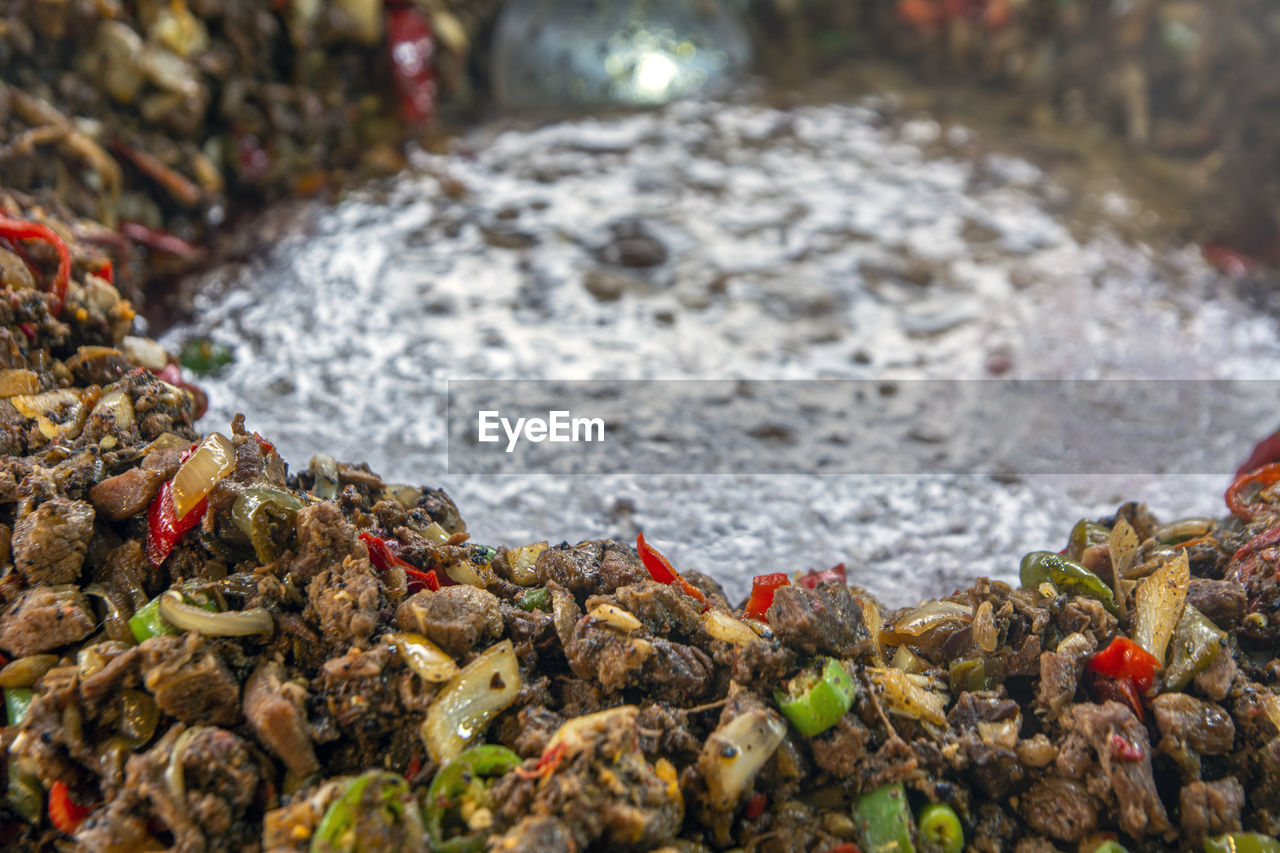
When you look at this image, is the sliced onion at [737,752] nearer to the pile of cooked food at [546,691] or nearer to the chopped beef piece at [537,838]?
the pile of cooked food at [546,691]

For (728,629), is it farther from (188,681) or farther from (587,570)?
(188,681)

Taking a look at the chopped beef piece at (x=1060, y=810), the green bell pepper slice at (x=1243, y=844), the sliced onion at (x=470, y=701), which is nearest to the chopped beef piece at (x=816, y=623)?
the chopped beef piece at (x=1060, y=810)

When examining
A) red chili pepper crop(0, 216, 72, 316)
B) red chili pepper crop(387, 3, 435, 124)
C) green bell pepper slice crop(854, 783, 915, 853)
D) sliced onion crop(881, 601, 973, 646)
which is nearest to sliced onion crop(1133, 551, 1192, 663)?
sliced onion crop(881, 601, 973, 646)

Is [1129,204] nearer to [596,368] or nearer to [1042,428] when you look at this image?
[1042,428]

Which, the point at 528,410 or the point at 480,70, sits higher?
the point at 480,70

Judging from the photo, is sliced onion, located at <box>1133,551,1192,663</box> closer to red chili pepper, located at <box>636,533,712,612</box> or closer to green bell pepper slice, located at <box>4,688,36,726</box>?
red chili pepper, located at <box>636,533,712,612</box>

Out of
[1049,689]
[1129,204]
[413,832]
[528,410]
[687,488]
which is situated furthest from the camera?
[1129,204]

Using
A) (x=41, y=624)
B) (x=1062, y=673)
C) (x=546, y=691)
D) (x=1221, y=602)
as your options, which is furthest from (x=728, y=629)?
(x=41, y=624)

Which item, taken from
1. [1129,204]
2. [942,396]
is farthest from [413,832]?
[1129,204]
